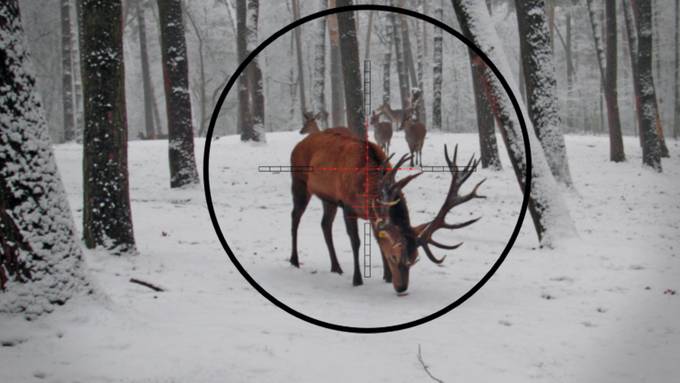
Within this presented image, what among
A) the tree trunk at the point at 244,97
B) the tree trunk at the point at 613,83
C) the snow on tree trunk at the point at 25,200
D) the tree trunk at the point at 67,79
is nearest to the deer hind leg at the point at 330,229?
the snow on tree trunk at the point at 25,200

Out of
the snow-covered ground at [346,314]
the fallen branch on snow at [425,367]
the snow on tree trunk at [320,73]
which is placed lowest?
the fallen branch on snow at [425,367]

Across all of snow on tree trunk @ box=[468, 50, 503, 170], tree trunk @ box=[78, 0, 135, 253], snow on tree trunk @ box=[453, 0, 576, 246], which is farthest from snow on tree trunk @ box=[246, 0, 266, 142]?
tree trunk @ box=[78, 0, 135, 253]

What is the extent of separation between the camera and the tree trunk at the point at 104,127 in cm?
645

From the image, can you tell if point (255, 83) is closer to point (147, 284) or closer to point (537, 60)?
point (537, 60)

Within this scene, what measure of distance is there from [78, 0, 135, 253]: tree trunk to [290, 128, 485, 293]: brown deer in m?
2.47

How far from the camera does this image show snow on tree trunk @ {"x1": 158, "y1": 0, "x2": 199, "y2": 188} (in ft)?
35.7

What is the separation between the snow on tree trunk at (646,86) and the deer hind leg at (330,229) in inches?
574

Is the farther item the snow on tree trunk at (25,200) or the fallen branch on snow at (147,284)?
the fallen branch on snow at (147,284)

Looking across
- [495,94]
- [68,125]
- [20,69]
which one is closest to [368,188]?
[20,69]

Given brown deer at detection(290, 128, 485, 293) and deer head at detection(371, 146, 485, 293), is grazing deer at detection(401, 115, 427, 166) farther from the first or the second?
deer head at detection(371, 146, 485, 293)

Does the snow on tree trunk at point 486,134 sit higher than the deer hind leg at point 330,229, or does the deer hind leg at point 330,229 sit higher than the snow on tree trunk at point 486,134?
the snow on tree trunk at point 486,134

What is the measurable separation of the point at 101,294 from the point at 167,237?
315 centimetres

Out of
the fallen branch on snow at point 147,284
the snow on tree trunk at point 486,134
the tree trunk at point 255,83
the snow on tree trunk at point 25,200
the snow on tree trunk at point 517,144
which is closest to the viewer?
the snow on tree trunk at point 25,200

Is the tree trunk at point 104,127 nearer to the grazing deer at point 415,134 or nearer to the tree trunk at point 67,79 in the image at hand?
the grazing deer at point 415,134
